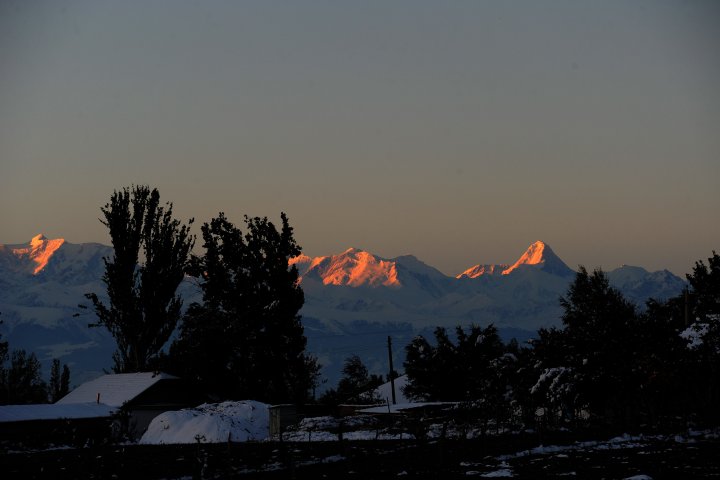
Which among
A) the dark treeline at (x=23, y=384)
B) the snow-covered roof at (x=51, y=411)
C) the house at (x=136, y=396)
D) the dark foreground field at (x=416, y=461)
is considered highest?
the dark treeline at (x=23, y=384)

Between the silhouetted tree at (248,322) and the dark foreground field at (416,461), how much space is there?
103 ft

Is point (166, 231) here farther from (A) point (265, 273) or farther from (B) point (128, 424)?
(B) point (128, 424)

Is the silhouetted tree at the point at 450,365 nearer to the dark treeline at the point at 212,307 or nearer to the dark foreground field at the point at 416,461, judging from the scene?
the dark treeline at the point at 212,307

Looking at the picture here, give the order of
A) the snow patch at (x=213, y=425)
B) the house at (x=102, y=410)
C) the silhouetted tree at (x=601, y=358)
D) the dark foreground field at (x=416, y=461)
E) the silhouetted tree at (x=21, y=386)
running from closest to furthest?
the dark foreground field at (x=416, y=461) < the silhouetted tree at (x=601, y=358) < the snow patch at (x=213, y=425) < the house at (x=102, y=410) < the silhouetted tree at (x=21, y=386)

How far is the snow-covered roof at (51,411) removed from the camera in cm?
6725

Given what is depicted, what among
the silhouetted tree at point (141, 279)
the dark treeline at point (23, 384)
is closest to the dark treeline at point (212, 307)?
the silhouetted tree at point (141, 279)

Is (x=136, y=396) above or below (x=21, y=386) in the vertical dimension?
below

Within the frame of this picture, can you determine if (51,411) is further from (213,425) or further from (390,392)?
(390,392)

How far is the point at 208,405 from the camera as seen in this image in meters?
74.1

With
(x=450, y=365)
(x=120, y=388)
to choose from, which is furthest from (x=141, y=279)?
(x=450, y=365)

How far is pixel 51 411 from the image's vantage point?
7038cm

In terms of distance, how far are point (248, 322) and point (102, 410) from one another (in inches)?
591

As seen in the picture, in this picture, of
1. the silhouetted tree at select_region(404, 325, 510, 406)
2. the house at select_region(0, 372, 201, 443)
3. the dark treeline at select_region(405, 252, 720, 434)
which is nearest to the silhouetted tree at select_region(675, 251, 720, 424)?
the dark treeline at select_region(405, 252, 720, 434)

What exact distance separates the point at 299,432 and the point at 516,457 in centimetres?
2435
